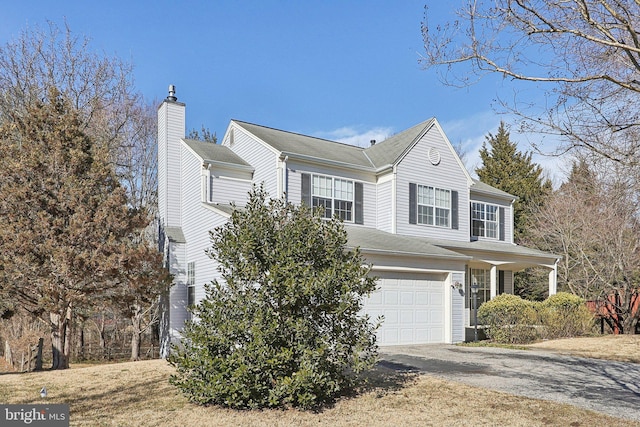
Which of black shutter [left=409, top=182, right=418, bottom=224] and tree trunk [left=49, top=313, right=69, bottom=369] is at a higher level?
black shutter [left=409, top=182, right=418, bottom=224]

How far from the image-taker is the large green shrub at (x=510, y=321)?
1570 centimetres

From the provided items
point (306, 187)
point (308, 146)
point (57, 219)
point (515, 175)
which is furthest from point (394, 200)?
point (515, 175)

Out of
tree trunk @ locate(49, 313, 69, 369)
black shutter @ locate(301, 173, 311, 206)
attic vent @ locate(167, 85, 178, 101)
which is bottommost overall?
tree trunk @ locate(49, 313, 69, 369)

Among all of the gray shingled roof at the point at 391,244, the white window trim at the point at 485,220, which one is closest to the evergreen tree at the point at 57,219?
the gray shingled roof at the point at 391,244

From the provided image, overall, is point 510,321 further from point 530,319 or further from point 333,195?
point 333,195

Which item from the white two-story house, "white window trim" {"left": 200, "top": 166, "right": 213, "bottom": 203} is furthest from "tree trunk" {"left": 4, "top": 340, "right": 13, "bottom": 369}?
"white window trim" {"left": 200, "top": 166, "right": 213, "bottom": 203}

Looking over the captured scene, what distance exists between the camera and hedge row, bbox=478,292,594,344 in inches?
621

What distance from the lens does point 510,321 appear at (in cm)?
1588

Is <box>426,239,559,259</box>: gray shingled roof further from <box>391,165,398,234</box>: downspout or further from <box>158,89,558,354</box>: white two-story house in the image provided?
<box>391,165,398,234</box>: downspout

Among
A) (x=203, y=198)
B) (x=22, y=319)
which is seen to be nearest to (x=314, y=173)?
(x=203, y=198)

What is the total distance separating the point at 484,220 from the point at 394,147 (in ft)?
17.9

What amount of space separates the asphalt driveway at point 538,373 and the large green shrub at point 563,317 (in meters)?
3.63

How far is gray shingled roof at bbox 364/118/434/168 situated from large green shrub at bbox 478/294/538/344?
5.95 m

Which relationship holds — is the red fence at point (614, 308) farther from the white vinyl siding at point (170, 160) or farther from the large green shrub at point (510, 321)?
the white vinyl siding at point (170, 160)
